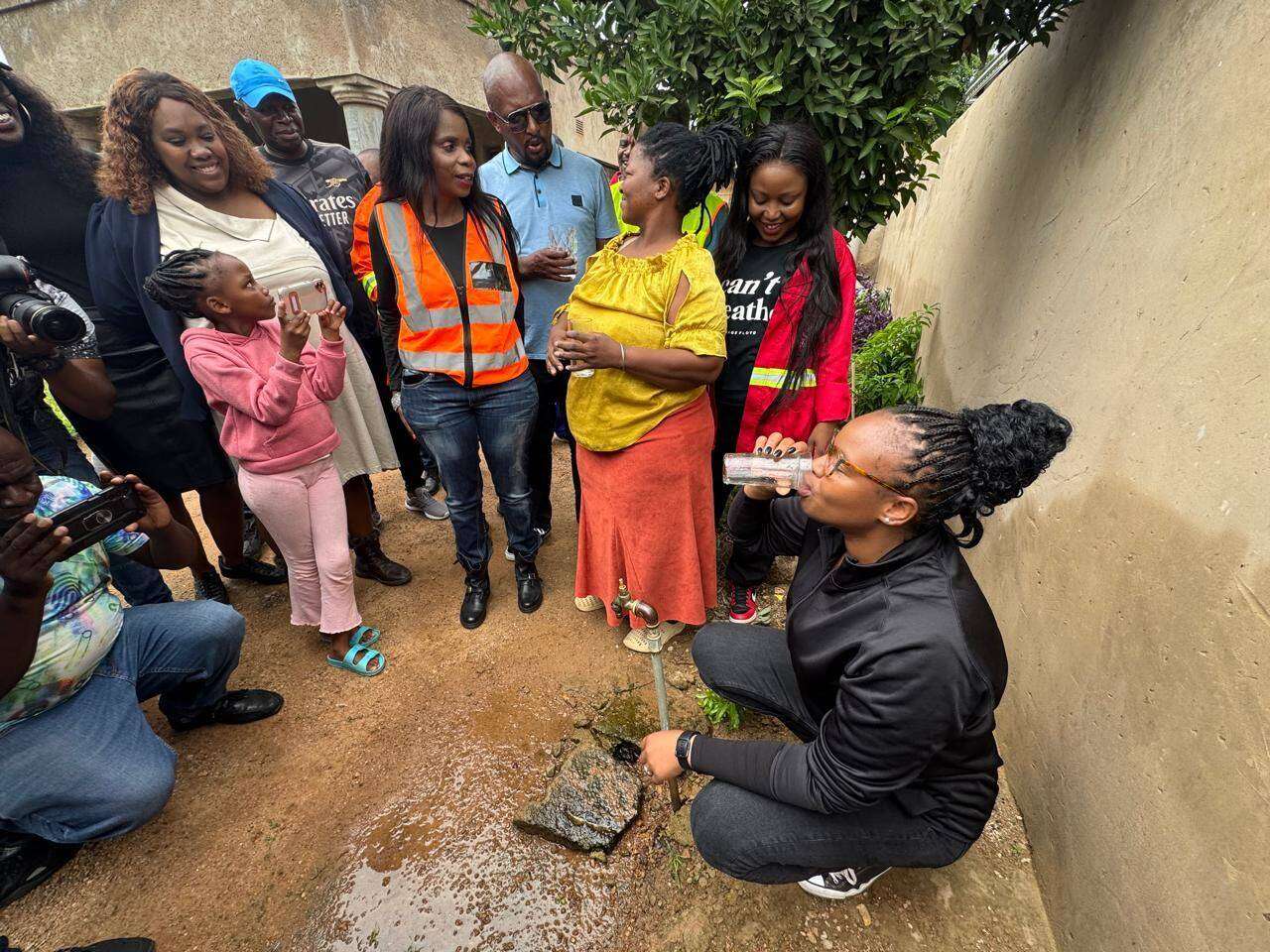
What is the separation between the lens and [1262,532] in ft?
3.44

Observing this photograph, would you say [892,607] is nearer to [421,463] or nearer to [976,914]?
[976,914]

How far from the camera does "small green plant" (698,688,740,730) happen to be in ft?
7.16

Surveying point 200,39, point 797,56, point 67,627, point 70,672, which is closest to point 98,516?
point 67,627

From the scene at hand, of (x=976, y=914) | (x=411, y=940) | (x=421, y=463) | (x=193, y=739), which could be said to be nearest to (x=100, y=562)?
(x=193, y=739)

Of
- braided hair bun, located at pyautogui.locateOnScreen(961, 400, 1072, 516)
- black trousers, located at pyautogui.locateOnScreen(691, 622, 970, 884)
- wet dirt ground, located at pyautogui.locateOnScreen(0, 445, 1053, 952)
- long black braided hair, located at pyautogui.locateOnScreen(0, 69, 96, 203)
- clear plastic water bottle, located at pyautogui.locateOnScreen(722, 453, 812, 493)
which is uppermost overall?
long black braided hair, located at pyautogui.locateOnScreen(0, 69, 96, 203)

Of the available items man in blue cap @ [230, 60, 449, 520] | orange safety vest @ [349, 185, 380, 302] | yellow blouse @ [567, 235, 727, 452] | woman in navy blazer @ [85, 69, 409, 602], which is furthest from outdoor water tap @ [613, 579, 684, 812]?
woman in navy blazer @ [85, 69, 409, 602]

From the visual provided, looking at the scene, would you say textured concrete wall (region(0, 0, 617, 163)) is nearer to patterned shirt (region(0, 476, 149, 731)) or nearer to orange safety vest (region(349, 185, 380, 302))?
orange safety vest (region(349, 185, 380, 302))

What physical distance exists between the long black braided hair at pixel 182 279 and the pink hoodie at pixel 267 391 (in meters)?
0.13

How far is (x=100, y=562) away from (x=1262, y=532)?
3226mm

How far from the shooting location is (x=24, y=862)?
1794mm

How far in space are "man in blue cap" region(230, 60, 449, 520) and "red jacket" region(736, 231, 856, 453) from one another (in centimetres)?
204

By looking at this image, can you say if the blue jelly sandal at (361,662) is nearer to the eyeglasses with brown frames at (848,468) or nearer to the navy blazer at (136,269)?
the navy blazer at (136,269)

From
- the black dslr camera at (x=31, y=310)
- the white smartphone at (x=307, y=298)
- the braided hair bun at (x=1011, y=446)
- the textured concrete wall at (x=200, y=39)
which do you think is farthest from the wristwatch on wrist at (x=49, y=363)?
the textured concrete wall at (x=200, y=39)

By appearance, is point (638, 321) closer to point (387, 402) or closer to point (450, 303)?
point (450, 303)
